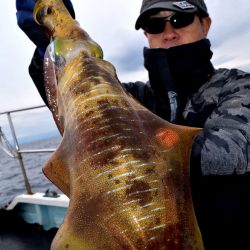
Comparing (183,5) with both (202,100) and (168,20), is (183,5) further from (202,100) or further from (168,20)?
(202,100)

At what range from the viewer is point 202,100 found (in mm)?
2549

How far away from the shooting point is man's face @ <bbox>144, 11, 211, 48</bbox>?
299cm

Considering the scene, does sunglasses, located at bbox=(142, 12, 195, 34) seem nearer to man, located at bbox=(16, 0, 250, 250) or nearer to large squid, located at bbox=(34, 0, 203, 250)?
man, located at bbox=(16, 0, 250, 250)

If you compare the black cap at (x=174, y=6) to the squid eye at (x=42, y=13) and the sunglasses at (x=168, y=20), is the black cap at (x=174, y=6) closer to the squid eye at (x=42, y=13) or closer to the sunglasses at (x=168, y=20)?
the sunglasses at (x=168, y=20)

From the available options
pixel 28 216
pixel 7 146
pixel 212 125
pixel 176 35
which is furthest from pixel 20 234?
pixel 212 125

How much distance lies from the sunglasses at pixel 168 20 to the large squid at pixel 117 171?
164cm

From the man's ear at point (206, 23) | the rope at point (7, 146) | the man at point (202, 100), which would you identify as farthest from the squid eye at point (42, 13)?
the rope at point (7, 146)

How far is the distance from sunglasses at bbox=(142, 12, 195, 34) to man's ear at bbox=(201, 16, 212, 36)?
0.81 feet

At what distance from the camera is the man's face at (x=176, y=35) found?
2988 millimetres

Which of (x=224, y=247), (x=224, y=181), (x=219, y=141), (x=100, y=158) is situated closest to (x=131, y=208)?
(x=100, y=158)

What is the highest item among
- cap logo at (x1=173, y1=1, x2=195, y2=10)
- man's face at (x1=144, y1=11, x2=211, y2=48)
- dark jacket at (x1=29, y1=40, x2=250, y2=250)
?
cap logo at (x1=173, y1=1, x2=195, y2=10)

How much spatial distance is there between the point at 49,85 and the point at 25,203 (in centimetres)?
446

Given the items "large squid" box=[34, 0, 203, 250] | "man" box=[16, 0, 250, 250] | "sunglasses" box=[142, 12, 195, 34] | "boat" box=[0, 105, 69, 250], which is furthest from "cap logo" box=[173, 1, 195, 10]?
"boat" box=[0, 105, 69, 250]

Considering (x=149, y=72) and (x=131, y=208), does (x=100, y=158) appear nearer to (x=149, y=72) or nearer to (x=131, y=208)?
(x=131, y=208)
